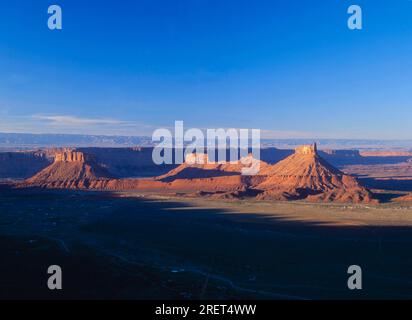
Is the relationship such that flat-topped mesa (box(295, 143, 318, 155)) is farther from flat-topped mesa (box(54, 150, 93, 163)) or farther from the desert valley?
flat-topped mesa (box(54, 150, 93, 163))

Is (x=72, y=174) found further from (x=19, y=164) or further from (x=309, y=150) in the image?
(x=309, y=150)

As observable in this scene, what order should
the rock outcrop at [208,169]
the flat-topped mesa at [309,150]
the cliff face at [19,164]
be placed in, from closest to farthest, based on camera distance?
1. the flat-topped mesa at [309,150]
2. the rock outcrop at [208,169]
3. the cliff face at [19,164]

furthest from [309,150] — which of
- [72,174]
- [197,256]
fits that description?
[197,256]

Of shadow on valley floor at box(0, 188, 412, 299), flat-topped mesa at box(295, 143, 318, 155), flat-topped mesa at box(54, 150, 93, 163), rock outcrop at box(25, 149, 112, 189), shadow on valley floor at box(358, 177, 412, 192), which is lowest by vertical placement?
shadow on valley floor at box(358, 177, 412, 192)

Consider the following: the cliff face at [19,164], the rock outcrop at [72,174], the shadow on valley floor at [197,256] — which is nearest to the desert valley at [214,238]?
the shadow on valley floor at [197,256]

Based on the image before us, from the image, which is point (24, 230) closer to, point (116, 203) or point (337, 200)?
point (116, 203)

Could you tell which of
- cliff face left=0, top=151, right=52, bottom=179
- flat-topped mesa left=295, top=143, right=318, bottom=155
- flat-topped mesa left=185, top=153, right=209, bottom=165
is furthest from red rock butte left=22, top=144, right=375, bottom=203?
cliff face left=0, top=151, right=52, bottom=179

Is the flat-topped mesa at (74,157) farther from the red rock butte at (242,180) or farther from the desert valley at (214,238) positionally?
the desert valley at (214,238)

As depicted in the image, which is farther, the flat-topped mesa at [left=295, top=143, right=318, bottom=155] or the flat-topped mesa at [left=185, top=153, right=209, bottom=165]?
the flat-topped mesa at [left=185, top=153, right=209, bottom=165]
